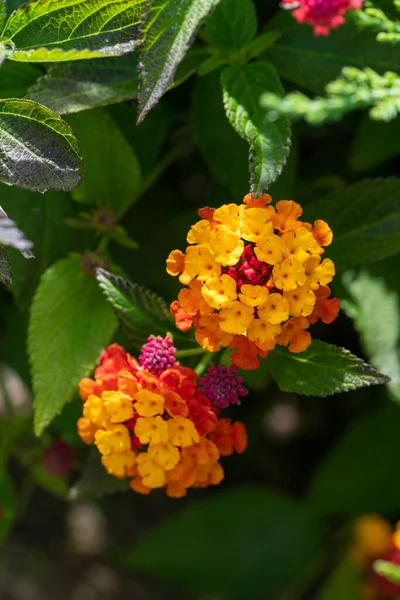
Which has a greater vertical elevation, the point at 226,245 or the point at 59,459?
the point at 226,245

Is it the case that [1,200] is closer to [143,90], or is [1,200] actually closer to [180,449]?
[143,90]

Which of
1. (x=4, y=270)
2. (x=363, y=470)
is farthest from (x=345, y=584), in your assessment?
(x=4, y=270)

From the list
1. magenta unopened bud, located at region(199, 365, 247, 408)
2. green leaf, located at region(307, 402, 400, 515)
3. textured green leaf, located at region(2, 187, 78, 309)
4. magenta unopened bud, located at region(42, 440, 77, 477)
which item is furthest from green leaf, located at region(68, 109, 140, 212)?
green leaf, located at region(307, 402, 400, 515)

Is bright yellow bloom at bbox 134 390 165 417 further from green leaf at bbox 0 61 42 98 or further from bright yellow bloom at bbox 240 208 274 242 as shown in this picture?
green leaf at bbox 0 61 42 98

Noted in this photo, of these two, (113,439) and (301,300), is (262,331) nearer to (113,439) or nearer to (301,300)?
(301,300)

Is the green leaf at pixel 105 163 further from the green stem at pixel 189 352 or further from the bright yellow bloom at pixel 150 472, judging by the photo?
the bright yellow bloom at pixel 150 472

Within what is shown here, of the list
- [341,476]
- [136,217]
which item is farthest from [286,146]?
[341,476]

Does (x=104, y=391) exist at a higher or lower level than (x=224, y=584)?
higher
